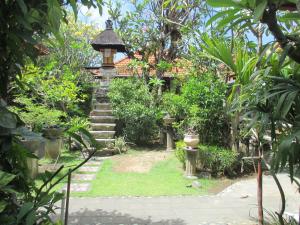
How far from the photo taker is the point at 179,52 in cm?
1216

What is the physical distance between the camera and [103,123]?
34.3ft

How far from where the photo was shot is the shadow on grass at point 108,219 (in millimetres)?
4234

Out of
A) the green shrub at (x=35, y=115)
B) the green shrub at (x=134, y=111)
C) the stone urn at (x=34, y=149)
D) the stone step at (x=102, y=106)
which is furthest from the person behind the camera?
the stone step at (x=102, y=106)

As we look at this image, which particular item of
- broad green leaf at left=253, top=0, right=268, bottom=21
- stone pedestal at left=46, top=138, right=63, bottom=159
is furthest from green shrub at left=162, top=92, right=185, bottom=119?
broad green leaf at left=253, top=0, right=268, bottom=21

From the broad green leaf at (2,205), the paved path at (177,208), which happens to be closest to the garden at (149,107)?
the broad green leaf at (2,205)

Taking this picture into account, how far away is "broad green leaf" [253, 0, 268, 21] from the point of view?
1.35 m

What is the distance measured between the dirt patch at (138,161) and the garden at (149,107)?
0.08 ft

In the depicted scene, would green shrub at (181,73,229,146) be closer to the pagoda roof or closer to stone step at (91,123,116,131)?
stone step at (91,123,116,131)

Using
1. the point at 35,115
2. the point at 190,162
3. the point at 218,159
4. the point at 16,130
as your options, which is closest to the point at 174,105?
the point at 190,162

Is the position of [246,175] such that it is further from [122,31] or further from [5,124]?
[122,31]

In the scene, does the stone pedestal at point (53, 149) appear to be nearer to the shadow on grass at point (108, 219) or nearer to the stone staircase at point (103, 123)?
the stone staircase at point (103, 123)

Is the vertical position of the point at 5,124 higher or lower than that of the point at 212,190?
higher

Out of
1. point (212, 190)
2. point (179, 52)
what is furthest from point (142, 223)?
point (179, 52)

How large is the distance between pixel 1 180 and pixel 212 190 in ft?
17.7
